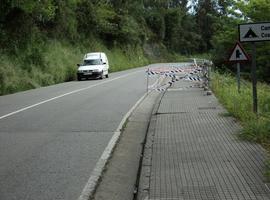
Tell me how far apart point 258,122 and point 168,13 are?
323 feet

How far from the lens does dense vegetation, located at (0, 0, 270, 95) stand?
30.3 metres

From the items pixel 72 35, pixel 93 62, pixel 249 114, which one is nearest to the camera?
pixel 249 114

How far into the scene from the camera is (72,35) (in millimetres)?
46625

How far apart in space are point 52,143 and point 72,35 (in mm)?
36757

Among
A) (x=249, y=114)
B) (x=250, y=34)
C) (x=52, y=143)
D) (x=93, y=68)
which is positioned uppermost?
(x=250, y=34)

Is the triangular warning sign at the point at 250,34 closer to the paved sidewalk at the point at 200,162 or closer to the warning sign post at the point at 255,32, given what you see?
the warning sign post at the point at 255,32

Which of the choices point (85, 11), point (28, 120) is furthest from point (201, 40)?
point (28, 120)

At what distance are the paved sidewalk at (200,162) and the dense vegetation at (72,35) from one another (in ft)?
52.5

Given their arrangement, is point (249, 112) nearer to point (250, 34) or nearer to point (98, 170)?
point (250, 34)

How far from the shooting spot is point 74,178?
7820mm

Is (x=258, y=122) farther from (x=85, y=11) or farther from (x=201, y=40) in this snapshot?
(x=201, y=40)

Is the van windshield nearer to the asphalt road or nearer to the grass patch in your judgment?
the grass patch

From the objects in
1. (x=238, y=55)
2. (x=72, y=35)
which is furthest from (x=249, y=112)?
(x=72, y=35)

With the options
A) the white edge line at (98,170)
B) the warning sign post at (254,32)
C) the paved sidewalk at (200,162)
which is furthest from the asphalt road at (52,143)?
the warning sign post at (254,32)
